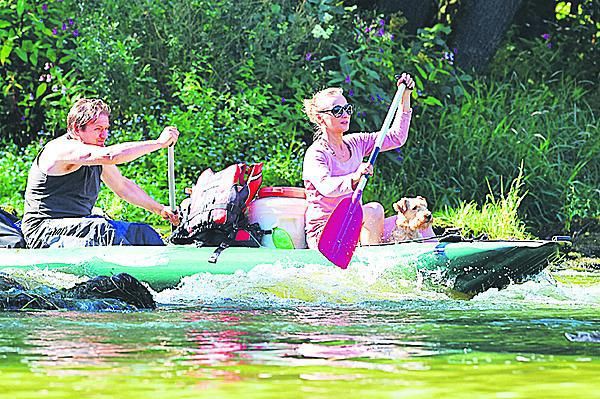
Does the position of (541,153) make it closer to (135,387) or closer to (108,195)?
(108,195)

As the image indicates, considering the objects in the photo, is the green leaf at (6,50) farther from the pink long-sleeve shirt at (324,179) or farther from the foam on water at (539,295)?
the foam on water at (539,295)

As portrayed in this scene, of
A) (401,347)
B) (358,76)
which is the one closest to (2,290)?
(401,347)

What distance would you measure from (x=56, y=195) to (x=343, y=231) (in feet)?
5.36

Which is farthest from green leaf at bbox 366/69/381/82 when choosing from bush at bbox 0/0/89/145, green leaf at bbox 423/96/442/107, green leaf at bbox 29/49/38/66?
green leaf at bbox 29/49/38/66

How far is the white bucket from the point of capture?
7293mm

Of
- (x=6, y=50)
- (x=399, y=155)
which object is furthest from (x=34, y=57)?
(x=399, y=155)

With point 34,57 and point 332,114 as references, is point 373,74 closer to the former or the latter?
point 34,57

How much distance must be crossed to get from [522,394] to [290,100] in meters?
7.31

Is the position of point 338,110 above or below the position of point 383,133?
above

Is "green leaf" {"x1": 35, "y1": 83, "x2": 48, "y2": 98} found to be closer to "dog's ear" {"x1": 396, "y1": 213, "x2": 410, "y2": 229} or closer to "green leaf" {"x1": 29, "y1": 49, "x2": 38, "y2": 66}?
"green leaf" {"x1": 29, "y1": 49, "x2": 38, "y2": 66}

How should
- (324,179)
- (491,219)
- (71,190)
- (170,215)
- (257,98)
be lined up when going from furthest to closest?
1. (257,98)
2. (491,219)
3. (170,215)
4. (71,190)
5. (324,179)

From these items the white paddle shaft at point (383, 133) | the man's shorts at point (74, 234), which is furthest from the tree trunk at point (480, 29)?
the man's shorts at point (74, 234)

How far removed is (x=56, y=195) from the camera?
23.6ft

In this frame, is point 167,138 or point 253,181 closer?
point 167,138
